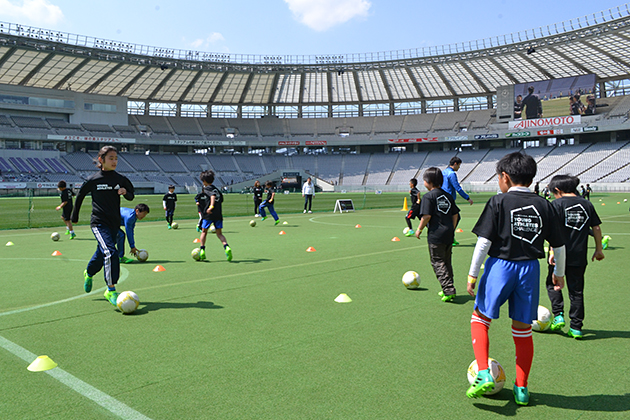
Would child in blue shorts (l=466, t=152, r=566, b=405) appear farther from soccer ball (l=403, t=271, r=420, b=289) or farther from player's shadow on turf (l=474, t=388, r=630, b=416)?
soccer ball (l=403, t=271, r=420, b=289)

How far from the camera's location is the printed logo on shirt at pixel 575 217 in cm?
551

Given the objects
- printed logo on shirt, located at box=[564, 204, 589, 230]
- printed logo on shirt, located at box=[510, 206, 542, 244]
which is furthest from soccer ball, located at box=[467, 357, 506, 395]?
printed logo on shirt, located at box=[564, 204, 589, 230]

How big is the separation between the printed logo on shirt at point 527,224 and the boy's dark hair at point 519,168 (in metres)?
0.24

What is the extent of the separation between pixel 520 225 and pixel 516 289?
20.8 inches

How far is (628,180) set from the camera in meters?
59.8

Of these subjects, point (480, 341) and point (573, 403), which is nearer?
point (573, 403)

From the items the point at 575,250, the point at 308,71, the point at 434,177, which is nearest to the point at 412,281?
the point at 434,177

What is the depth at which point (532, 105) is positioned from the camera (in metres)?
72.1

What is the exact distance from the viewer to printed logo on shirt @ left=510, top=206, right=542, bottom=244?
12.3ft

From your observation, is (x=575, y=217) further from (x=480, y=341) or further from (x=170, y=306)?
(x=170, y=306)

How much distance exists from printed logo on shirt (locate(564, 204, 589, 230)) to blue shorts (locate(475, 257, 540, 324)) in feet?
7.13

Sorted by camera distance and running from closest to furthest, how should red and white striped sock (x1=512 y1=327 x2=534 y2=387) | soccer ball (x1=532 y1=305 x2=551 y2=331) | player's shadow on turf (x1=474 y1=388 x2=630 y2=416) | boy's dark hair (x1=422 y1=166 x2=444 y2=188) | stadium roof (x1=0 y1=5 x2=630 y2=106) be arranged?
1. player's shadow on turf (x1=474 y1=388 x2=630 y2=416)
2. red and white striped sock (x1=512 y1=327 x2=534 y2=387)
3. soccer ball (x1=532 y1=305 x2=551 y2=331)
4. boy's dark hair (x1=422 y1=166 x2=444 y2=188)
5. stadium roof (x1=0 y1=5 x2=630 y2=106)

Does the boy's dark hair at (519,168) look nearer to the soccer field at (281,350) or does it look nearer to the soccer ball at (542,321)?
the soccer field at (281,350)

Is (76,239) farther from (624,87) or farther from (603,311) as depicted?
(624,87)
